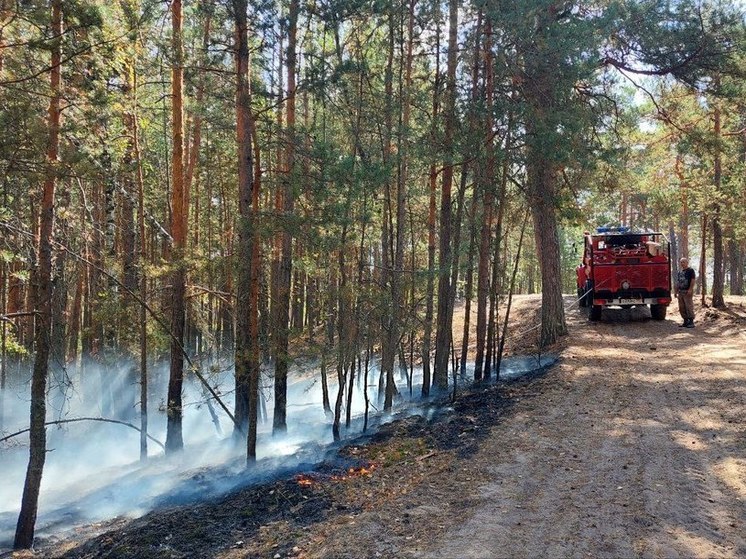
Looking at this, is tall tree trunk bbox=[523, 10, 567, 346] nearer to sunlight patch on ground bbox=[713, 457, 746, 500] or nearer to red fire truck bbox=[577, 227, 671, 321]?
red fire truck bbox=[577, 227, 671, 321]

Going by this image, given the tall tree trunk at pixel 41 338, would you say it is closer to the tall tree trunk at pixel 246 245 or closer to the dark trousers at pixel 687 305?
the tall tree trunk at pixel 246 245

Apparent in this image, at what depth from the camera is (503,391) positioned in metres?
10.4

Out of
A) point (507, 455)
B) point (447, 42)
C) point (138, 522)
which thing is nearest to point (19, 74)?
point (138, 522)

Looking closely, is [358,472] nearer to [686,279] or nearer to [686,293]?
[686,279]

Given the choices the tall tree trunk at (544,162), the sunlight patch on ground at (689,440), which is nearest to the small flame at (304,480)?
the sunlight patch on ground at (689,440)

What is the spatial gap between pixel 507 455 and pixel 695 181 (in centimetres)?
1691

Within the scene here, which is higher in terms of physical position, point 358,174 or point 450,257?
point 358,174

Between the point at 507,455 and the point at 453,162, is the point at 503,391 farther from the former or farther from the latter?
the point at 453,162

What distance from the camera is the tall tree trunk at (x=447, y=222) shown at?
11203mm

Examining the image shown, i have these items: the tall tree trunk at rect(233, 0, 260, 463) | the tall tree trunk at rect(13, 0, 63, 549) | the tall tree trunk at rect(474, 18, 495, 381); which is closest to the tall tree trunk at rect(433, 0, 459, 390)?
the tall tree trunk at rect(474, 18, 495, 381)

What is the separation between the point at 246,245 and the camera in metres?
8.35

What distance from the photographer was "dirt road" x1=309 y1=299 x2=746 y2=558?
14.4 feet

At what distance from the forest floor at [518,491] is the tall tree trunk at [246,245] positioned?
6.43ft

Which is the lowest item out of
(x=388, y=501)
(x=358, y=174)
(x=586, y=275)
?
(x=388, y=501)
